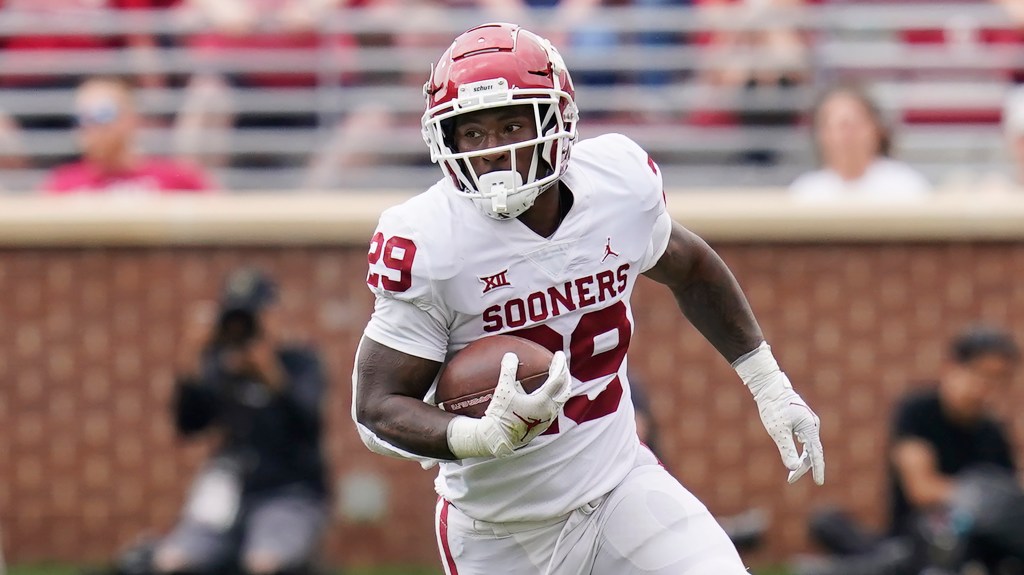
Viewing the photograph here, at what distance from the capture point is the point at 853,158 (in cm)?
833

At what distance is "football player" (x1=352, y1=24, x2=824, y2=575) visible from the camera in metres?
4.01

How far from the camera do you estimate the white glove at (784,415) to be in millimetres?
4418

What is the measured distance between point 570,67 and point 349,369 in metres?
1.88

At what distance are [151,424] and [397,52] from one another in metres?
2.27

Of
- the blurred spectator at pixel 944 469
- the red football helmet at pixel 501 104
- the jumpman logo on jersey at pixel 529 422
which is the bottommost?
the blurred spectator at pixel 944 469

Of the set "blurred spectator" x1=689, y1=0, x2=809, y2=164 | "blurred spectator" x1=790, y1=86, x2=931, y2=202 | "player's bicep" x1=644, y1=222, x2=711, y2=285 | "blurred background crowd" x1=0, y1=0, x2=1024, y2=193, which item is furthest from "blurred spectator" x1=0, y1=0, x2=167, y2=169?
"player's bicep" x1=644, y1=222, x2=711, y2=285

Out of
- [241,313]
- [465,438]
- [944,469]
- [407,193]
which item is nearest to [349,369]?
[407,193]

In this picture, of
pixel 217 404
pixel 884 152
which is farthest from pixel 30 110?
pixel 884 152

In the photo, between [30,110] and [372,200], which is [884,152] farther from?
[30,110]

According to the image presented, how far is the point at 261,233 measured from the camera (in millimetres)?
8672

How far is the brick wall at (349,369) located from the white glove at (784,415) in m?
3.97

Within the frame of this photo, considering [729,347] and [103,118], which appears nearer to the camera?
[729,347]

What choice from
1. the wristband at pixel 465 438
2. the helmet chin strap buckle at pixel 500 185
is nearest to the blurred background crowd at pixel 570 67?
the helmet chin strap buckle at pixel 500 185

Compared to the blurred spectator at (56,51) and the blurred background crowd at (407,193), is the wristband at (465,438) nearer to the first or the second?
the blurred background crowd at (407,193)
